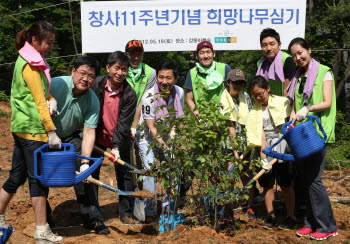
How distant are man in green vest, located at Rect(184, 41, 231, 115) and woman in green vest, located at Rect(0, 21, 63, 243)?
69.2 inches

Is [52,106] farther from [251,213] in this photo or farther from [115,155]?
[251,213]

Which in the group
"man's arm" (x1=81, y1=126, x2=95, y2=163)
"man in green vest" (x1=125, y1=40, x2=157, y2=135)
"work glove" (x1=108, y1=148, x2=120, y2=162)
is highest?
"man in green vest" (x1=125, y1=40, x2=157, y2=135)

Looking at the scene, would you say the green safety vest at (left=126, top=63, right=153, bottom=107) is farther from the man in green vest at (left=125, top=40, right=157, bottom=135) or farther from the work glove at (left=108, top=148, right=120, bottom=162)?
the work glove at (left=108, top=148, right=120, bottom=162)

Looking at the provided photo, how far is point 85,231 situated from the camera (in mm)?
4258

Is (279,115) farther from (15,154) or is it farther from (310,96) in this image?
(15,154)

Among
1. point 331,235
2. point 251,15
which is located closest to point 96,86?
point 331,235

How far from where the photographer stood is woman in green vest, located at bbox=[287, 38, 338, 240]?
377cm

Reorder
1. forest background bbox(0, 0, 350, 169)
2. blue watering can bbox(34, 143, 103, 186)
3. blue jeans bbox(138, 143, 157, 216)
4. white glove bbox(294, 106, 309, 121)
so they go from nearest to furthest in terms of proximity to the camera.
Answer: blue watering can bbox(34, 143, 103, 186) < white glove bbox(294, 106, 309, 121) < blue jeans bbox(138, 143, 157, 216) < forest background bbox(0, 0, 350, 169)

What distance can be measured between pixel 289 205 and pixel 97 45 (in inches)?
183

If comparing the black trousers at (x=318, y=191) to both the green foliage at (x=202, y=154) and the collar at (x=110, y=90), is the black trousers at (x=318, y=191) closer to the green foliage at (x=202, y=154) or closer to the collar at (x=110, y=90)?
the green foliage at (x=202, y=154)

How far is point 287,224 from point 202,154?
1.38 meters

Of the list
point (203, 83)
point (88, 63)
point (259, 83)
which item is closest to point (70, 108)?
point (88, 63)

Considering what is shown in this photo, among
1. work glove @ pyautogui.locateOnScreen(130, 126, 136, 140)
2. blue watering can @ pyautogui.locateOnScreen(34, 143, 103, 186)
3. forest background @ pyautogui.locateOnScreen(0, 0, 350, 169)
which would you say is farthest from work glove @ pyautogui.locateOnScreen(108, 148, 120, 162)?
forest background @ pyautogui.locateOnScreen(0, 0, 350, 169)

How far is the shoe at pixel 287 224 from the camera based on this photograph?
4.22 meters
